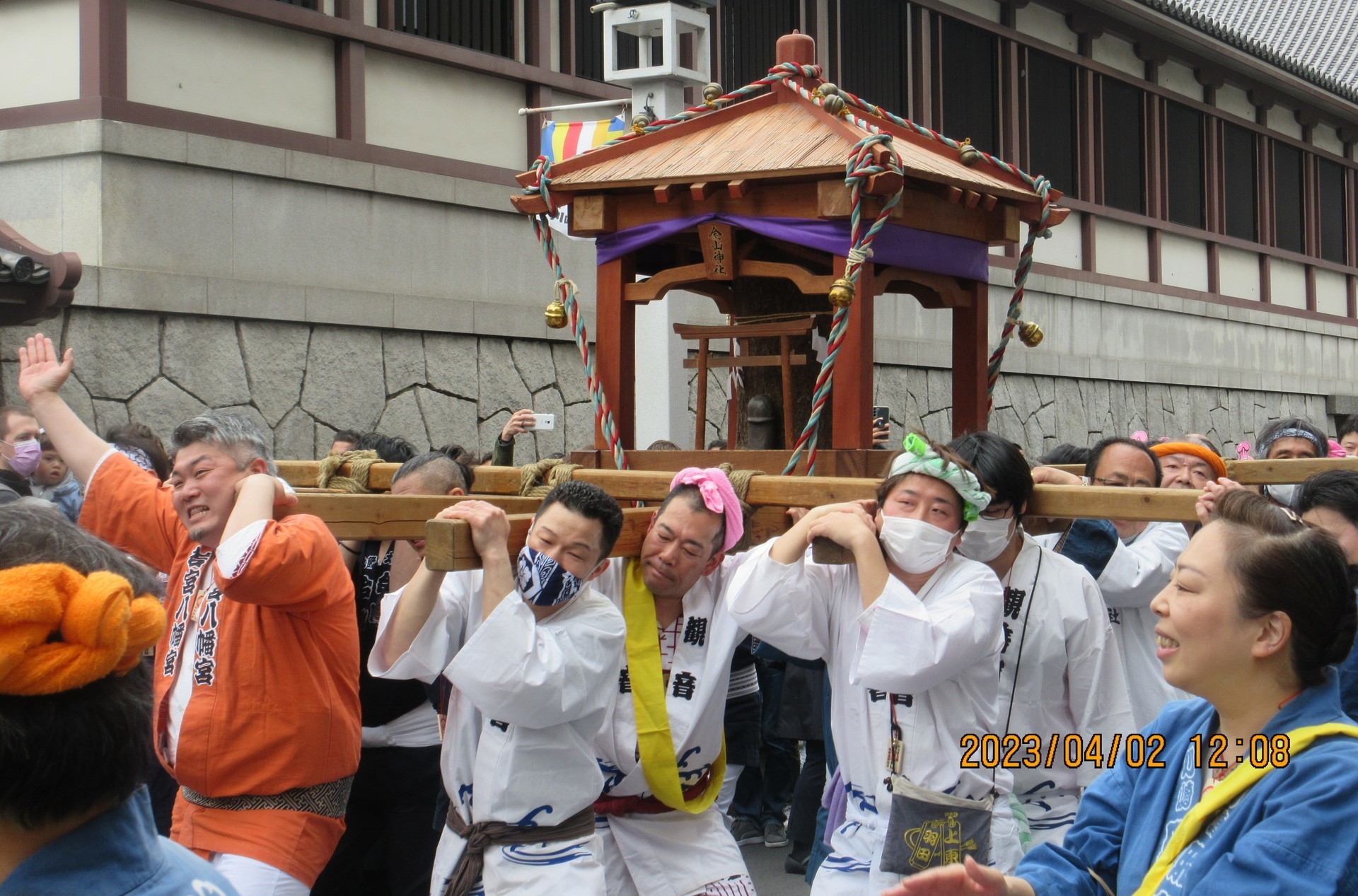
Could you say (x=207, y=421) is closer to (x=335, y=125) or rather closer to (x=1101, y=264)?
(x=335, y=125)

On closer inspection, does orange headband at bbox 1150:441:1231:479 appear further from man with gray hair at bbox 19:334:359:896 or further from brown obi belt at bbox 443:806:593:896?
man with gray hair at bbox 19:334:359:896

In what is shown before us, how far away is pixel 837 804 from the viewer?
3.16 meters

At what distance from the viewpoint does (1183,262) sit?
15.5m

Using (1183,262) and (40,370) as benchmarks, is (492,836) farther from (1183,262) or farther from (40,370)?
(1183,262)

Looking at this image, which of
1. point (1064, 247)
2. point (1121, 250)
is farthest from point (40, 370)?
point (1121, 250)

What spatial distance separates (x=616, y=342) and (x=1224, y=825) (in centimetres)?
264

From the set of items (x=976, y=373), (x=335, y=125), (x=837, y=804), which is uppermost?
(x=335, y=125)

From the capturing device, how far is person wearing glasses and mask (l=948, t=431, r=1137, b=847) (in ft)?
11.0

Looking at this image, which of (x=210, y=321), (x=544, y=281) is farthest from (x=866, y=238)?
(x=544, y=281)

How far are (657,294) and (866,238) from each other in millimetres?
811

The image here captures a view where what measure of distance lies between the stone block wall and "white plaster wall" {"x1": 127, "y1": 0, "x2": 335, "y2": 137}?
124 centimetres

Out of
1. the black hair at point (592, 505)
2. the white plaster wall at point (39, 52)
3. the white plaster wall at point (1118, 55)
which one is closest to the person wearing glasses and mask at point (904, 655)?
the black hair at point (592, 505)

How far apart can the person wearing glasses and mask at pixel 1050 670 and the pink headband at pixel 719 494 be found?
1.95 feet

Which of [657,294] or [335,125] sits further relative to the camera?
[335,125]
